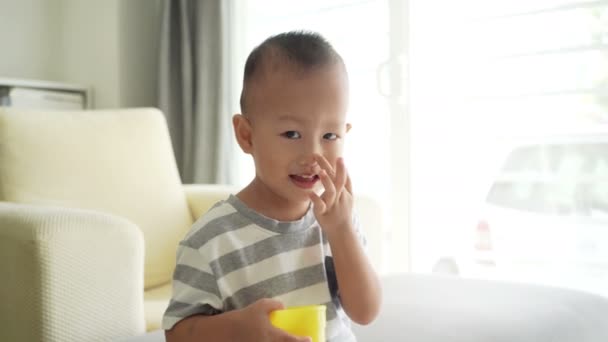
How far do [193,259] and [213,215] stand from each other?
0.07 m

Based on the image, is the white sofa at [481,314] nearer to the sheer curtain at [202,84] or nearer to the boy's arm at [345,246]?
the boy's arm at [345,246]

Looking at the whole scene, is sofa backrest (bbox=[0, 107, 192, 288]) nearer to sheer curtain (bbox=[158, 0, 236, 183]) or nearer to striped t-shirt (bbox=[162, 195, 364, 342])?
sheer curtain (bbox=[158, 0, 236, 183])

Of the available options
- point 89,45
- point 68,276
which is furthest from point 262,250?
point 89,45

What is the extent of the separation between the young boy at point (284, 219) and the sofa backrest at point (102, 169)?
101cm

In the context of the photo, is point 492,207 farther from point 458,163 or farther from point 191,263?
point 191,263

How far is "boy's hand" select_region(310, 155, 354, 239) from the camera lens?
0.78m

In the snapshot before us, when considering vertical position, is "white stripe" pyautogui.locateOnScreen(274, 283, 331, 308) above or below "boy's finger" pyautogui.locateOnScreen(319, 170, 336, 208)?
below

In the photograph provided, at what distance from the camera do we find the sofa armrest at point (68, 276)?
111 centimetres

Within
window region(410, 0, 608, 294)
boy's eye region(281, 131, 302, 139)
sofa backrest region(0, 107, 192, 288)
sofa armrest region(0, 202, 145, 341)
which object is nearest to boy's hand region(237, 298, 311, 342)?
boy's eye region(281, 131, 302, 139)

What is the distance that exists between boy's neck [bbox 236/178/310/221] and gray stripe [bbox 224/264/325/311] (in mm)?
78

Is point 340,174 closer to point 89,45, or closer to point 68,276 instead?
point 68,276

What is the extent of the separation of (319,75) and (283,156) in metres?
0.12

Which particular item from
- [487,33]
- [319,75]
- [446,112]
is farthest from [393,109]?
[319,75]

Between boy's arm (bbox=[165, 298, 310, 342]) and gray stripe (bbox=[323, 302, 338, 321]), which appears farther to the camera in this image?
gray stripe (bbox=[323, 302, 338, 321])
